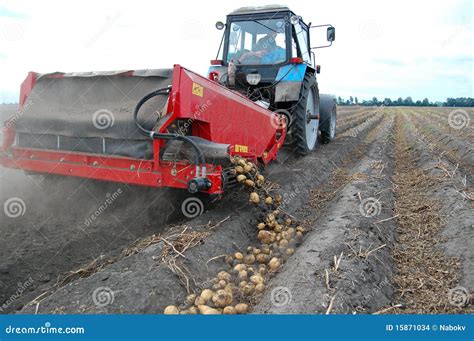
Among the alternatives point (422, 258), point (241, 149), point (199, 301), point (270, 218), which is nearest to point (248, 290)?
point (199, 301)

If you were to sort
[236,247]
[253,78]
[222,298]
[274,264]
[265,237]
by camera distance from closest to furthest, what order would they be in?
[222,298], [274,264], [236,247], [265,237], [253,78]

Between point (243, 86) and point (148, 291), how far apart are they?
5.31 metres

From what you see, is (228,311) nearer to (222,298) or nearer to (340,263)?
(222,298)

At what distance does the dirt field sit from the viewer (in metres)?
3.09

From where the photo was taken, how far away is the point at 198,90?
466 centimetres

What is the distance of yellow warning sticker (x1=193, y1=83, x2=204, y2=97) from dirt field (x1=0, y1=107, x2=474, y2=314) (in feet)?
4.28

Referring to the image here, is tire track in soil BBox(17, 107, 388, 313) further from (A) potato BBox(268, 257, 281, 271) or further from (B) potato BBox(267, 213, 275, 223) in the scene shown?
(A) potato BBox(268, 257, 281, 271)

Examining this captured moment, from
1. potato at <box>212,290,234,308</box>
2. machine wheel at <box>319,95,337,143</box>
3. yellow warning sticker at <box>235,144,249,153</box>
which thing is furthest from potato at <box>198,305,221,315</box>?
machine wheel at <box>319,95,337,143</box>

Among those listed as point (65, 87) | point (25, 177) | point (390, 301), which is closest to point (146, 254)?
point (390, 301)

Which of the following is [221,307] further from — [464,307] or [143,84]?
[143,84]

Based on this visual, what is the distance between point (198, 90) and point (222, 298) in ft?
7.85

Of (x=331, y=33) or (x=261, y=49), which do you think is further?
(x=331, y=33)

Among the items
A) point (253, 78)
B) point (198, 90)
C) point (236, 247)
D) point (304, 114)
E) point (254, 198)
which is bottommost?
point (236, 247)

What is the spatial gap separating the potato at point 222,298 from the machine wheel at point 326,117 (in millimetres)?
7603
